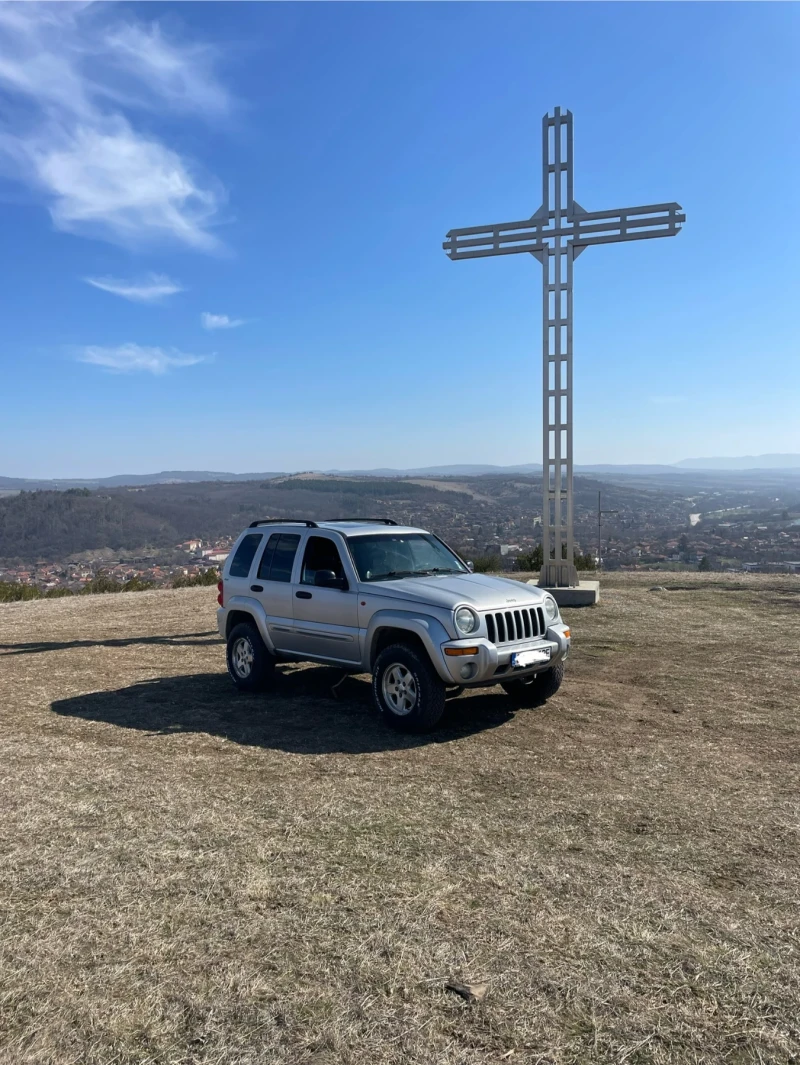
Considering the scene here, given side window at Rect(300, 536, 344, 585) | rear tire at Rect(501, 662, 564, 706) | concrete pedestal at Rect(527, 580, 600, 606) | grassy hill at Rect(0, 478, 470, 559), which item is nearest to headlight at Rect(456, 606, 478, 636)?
rear tire at Rect(501, 662, 564, 706)

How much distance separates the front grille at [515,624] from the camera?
24.1 feet

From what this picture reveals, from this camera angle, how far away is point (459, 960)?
3559 mm

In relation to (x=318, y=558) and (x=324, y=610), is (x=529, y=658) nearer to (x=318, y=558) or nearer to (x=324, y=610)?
(x=324, y=610)

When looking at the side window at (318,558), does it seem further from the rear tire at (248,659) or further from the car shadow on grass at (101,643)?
the car shadow on grass at (101,643)

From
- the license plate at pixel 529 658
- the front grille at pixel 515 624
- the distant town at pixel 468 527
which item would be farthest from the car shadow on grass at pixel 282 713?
the distant town at pixel 468 527

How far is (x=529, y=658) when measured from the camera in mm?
7418

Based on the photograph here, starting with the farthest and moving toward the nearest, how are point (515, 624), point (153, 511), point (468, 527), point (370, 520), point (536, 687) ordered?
point (153, 511) → point (468, 527) → point (370, 520) → point (536, 687) → point (515, 624)

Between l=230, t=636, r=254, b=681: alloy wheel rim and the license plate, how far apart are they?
10.5 feet


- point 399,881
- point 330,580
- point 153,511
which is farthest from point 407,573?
point 153,511

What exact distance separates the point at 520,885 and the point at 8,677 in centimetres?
815

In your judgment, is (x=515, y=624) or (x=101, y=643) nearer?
(x=515, y=624)

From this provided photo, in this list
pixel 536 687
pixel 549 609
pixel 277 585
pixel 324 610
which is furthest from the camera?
pixel 277 585

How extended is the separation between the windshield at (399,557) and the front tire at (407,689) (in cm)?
108

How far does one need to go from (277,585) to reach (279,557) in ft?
1.13
